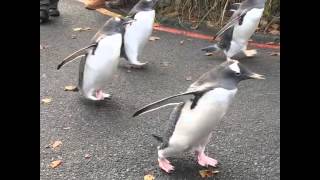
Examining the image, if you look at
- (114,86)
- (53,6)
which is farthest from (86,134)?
(53,6)

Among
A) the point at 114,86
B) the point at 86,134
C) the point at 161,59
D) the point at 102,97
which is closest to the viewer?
the point at 86,134

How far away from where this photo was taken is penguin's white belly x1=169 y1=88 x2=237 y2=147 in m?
2.45

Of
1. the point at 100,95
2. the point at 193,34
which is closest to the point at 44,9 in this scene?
the point at 193,34

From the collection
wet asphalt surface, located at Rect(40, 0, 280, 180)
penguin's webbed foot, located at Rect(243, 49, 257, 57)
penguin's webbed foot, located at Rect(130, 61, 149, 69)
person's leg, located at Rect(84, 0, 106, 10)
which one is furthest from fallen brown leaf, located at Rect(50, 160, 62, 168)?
person's leg, located at Rect(84, 0, 106, 10)

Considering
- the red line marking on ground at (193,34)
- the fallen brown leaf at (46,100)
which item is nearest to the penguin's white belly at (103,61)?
the fallen brown leaf at (46,100)

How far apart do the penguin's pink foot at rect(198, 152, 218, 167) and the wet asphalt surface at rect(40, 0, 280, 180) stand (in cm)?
6

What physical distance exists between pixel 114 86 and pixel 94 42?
2.57 feet

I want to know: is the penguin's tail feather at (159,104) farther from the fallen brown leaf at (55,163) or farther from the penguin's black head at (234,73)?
the fallen brown leaf at (55,163)

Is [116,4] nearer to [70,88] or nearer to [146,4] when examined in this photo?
[146,4]

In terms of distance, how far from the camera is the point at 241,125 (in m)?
3.38

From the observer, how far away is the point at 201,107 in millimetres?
2461

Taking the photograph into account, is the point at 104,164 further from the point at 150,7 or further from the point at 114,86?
the point at 150,7

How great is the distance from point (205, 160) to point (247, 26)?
6.54 feet

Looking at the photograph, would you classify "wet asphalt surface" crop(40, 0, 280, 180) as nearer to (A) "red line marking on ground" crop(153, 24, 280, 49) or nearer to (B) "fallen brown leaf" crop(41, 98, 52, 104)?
(B) "fallen brown leaf" crop(41, 98, 52, 104)
